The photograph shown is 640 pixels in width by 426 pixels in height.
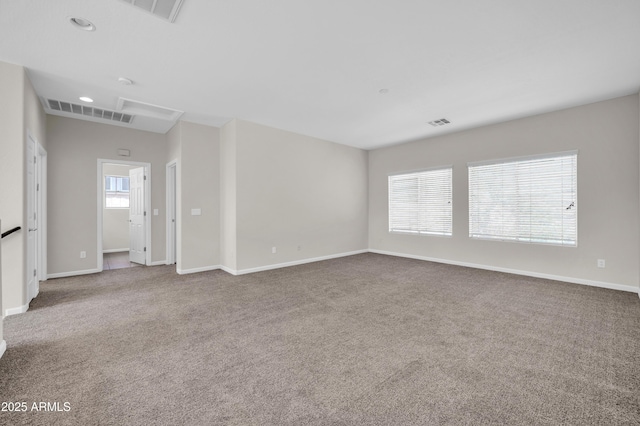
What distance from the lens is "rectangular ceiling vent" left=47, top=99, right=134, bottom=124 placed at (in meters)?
4.39

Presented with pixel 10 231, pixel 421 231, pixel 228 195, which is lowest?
pixel 421 231

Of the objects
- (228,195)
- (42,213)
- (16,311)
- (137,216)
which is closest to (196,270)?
(228,195)

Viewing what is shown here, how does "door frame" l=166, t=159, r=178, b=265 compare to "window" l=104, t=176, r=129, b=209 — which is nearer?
"door frame" l=166, t=159, r=178, b=265

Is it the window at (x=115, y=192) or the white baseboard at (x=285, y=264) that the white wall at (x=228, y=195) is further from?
the window at (x=115, y=192)

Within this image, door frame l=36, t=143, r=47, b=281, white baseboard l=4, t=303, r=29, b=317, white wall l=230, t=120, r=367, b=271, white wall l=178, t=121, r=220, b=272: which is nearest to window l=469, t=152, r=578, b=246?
white wall l=230, t=120, r=367, b=271

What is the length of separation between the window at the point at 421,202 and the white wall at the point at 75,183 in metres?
5.99

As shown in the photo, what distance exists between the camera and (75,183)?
5.05 m

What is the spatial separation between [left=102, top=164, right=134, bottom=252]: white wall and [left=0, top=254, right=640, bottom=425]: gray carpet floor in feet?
12.7

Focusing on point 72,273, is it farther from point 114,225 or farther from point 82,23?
point 82,23

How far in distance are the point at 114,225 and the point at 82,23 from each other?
6.67m

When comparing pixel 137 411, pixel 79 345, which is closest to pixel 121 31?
pixel 79 345

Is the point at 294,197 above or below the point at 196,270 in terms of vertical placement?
above

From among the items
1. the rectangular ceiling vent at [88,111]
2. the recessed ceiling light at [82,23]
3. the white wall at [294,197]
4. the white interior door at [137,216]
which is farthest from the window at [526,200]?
the white interior door at [137,216]

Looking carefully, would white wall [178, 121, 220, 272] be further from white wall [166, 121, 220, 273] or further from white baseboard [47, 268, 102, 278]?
white baseboard [47, 268, 102, 278]
